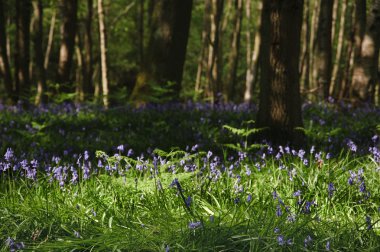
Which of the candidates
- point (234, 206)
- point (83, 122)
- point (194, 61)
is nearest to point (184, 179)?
point (234, 206)

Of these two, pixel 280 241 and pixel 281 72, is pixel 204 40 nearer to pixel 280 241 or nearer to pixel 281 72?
pixel 281 72

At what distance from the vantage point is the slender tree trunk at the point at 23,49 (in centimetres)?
1602

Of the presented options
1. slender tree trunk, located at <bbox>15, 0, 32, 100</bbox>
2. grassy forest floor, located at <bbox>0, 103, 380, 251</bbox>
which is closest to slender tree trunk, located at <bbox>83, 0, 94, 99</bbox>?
slender tree trunk, located at <bbox>15, 0, 32, 100</bbox>

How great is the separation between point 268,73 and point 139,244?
4739mm

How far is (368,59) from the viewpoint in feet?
39.0

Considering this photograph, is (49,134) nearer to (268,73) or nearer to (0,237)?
(268,73)

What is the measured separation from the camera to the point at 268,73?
26.4ft

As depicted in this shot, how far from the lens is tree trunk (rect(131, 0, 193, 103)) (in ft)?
42.9

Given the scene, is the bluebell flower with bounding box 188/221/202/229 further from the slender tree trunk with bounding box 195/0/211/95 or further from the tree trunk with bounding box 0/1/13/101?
the slender tree trunk with bounding box 195/0/211/95

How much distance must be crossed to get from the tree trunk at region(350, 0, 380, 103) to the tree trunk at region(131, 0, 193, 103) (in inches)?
161

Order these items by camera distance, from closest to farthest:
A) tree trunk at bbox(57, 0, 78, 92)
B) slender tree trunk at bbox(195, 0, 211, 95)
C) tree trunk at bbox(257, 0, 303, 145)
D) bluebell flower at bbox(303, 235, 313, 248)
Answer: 1. bluebell flower at bbox(303, 235, 313, 248)
2. tree trunk at bbox(257, 0, 303, 145)
3. tree trunk at bbox(57, 0, 78, 92)
4. slender tree trunk at bbox(195, 0, 211, 95)

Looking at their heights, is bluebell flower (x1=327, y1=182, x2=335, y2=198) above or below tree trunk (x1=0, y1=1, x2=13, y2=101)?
below

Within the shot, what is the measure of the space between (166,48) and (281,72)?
5.61 meters

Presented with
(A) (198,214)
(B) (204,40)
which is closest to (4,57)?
(B) (204,40)
